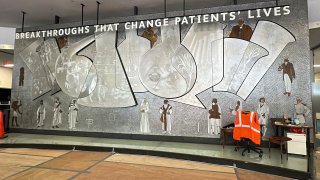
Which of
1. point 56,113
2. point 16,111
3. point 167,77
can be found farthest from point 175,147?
point 16,111

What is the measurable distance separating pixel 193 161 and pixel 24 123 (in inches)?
215

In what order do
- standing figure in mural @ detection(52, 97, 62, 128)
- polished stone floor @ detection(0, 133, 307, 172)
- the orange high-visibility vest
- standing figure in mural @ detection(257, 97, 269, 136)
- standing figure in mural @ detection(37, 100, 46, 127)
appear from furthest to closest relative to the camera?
standing figure in mural @ detection(37, 100, 46, 127)
standing figure in mural @ detection(52, 97, 62, 128)
standing figure in mural @ detection(257, 97, 269, 136)
the orange high-visibility vest
polished stone floor @ detection(0, 133, 307, 172)

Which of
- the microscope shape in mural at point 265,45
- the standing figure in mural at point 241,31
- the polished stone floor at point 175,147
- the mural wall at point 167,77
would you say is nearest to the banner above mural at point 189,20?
the standing figure in mural at point 241,31

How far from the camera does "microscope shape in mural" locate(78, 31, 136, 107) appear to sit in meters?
5.81

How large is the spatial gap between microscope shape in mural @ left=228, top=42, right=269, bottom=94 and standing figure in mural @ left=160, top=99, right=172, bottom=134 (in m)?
1.62

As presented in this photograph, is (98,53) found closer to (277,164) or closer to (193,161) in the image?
(193,161)

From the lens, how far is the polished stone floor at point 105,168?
330 cm

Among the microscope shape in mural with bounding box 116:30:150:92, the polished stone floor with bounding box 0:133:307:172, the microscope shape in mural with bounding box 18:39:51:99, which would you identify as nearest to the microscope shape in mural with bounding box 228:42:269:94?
the polished stone floor with bounding box 0:133:307:172

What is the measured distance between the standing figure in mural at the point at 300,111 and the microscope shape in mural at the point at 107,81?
3.96 meters

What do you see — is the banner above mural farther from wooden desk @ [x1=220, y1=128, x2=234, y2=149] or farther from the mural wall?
wooden desk @ [x1=220, y1=128, x2=234, y2=149]

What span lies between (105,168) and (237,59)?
3.84 metres

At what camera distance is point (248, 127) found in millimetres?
3957

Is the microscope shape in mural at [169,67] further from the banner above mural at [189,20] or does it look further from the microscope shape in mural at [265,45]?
the microscope shape in mural at [265,45]

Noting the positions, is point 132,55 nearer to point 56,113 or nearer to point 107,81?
point 107,81
